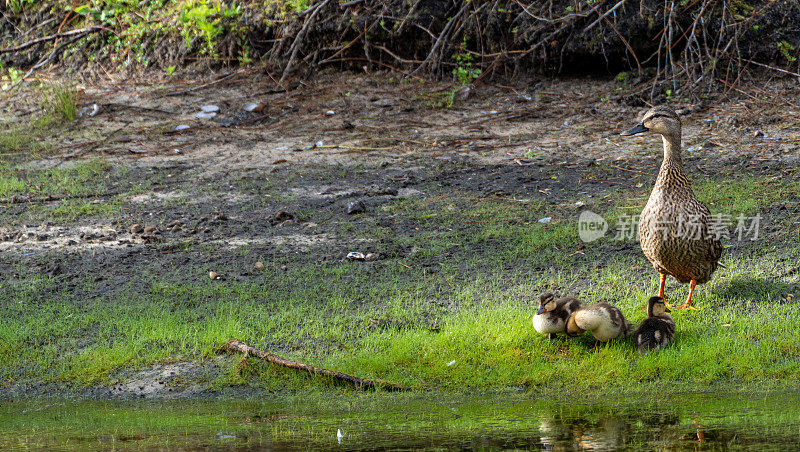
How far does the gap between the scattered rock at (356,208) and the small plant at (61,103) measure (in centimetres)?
496

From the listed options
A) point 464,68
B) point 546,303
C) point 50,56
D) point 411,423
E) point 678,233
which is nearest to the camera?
point 411,423

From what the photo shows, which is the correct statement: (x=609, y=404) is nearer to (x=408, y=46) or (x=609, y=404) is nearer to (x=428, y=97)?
(x=428, y=97)

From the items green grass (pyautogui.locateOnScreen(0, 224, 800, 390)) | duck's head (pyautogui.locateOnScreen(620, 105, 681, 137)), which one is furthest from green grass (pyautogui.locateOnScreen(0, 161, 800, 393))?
duck's head (pyautogui.locateOnScreen(620, 105, 681, 137))

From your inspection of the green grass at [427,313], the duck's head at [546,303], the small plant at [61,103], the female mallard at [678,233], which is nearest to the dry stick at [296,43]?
the small plant at [61,103]

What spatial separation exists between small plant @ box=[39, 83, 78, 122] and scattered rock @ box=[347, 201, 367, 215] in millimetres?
4964

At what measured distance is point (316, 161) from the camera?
34.0ft

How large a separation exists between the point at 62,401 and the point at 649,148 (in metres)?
6.84

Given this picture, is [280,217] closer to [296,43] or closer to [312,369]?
[312,369]

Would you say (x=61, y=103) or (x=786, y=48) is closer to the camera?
(x=786, y=48)

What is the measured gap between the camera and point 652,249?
6539 mm

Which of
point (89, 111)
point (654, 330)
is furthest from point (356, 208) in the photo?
point (89, 111)

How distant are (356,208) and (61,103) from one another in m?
5.21

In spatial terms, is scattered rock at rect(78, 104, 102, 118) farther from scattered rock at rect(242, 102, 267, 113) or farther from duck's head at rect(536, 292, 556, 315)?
duck's head at rect(536, 292, 556, 315)

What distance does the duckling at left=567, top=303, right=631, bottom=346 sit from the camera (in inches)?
229
